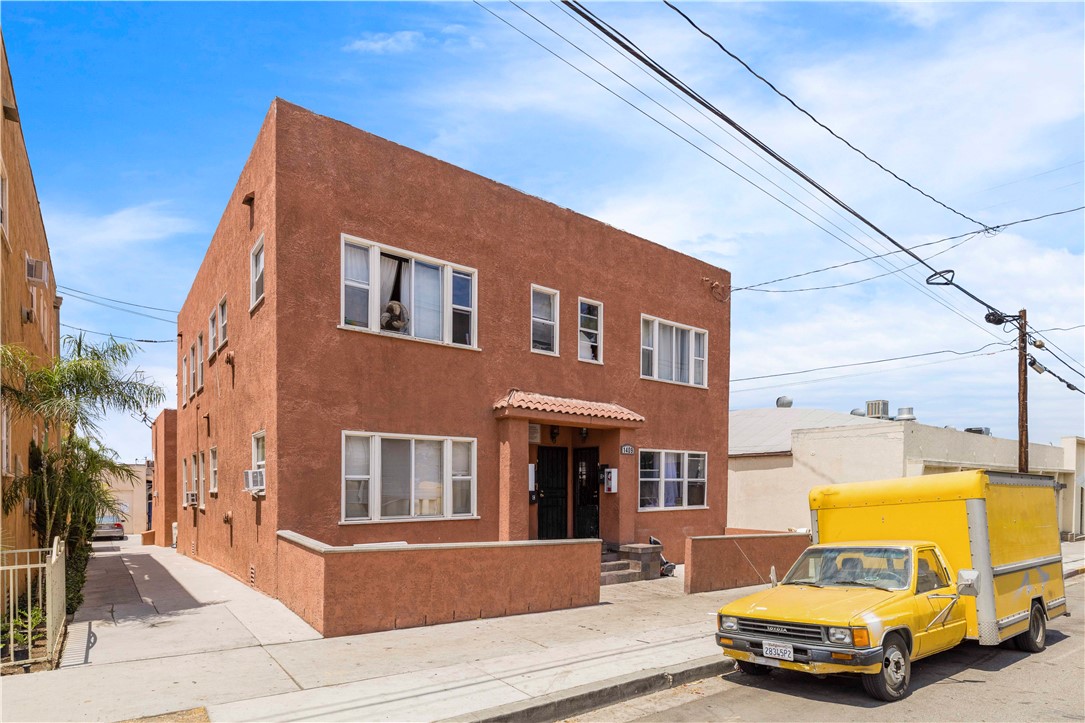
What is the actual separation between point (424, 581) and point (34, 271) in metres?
9.23

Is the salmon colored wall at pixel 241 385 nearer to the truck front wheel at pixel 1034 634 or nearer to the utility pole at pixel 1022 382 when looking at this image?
the truck front wheel at pixel 1034 634

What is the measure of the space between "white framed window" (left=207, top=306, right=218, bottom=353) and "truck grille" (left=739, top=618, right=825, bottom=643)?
1289 cm

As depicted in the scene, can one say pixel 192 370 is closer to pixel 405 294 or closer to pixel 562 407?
pixel 405 294

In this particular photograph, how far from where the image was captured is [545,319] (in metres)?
16.1

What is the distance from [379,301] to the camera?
13188mm

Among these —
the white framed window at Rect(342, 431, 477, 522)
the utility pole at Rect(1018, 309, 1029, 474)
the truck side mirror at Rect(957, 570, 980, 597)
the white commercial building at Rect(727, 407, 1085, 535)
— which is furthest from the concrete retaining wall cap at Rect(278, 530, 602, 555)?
the utility pole at Rect(1018, 309, 1029, 474)

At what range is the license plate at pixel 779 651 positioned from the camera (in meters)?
7.86

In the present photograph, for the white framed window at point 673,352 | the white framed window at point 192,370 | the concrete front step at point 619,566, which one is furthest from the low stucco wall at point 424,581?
the white framed window at point 192,370

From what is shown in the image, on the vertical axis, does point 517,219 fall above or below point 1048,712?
above

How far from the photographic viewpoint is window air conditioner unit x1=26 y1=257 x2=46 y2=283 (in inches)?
535

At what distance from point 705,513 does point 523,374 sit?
6969mm

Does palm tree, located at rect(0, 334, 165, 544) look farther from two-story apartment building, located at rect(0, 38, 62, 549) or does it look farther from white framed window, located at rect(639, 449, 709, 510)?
white framed window, located at rect(639, 449, 709, 510)

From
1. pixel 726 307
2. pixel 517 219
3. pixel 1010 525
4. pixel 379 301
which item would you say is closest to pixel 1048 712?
pixel 1010 525

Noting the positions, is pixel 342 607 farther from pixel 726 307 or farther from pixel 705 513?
pixel 726 307
